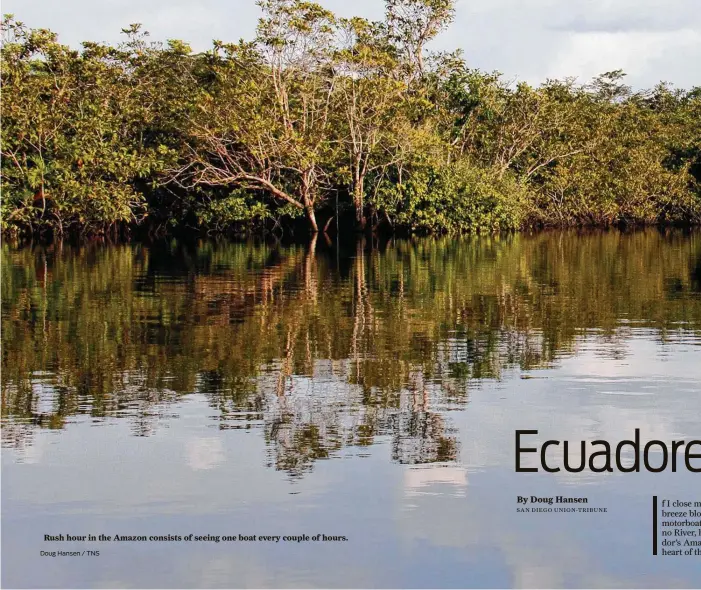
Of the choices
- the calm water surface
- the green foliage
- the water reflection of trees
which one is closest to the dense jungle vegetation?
the green foliage

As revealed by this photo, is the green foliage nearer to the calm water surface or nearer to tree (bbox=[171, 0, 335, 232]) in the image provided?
tree (bbox=[171, 0, 335, 232])

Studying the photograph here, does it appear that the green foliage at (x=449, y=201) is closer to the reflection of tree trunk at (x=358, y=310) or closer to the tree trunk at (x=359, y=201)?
the tree trunk at (x=359, y=201)

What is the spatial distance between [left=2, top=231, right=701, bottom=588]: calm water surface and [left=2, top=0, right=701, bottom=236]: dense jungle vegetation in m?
21.1

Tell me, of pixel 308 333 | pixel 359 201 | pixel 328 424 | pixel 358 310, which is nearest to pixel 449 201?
pixel 359 201

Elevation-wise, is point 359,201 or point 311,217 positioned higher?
point 359,201

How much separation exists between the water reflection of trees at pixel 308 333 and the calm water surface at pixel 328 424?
47 millimetres

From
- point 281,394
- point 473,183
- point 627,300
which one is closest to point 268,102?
point 473,183

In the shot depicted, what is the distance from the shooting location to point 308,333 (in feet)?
47.4

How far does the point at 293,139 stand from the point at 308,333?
26437 millimetres

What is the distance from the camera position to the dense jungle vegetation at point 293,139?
39.3 metres

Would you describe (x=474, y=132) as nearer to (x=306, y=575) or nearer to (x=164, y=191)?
(x=164, y=191)

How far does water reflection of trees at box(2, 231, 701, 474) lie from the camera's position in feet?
31.5

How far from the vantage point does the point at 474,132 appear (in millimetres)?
47812

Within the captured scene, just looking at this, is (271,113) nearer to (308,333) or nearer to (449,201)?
(449,201)
